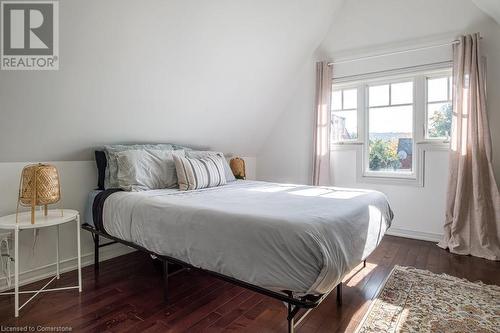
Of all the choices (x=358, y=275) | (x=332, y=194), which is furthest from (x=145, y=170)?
(x=358, y=275)

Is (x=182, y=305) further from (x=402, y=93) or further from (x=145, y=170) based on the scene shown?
(x=402, y=93)

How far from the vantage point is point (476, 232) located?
9.62 feet

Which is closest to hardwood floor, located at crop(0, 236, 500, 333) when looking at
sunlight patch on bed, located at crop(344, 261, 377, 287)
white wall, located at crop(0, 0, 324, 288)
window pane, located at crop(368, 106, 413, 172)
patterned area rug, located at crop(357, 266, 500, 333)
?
sunlight patch on bed, located at crop(344, 261, 377, 287)

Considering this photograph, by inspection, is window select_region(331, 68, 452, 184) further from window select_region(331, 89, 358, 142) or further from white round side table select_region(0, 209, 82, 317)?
white round side table select_region(0, 209, 82, 317)

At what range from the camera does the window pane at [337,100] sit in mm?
4043

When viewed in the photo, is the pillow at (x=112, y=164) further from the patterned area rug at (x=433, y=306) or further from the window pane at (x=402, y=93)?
the window pane at (x=402, y=93)

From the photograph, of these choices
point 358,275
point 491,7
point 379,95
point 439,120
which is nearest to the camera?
point 358,275

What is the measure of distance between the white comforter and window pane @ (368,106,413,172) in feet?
5.03

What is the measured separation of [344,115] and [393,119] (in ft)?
2.05

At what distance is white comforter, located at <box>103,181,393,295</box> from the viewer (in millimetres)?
1382

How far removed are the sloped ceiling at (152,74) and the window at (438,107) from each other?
1.58 metres

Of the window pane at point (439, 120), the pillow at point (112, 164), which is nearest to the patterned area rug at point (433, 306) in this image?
the window pane at point (439, 120)

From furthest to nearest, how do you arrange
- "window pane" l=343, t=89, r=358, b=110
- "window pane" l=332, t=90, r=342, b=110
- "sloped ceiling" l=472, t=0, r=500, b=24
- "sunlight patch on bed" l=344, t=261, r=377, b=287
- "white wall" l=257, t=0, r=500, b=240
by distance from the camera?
"window pane" l=332, t=90, r=342, b=110, "window pane" l=343, t=89, r=358, b=110, "white wall" l=257, t=0, r=500, b=240, "sloped ceiling" l=472, t=0, r=500, b=24, "sunlight patch on bed" l=344, t=261, r=377, b=287

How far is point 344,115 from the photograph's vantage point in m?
4.02
